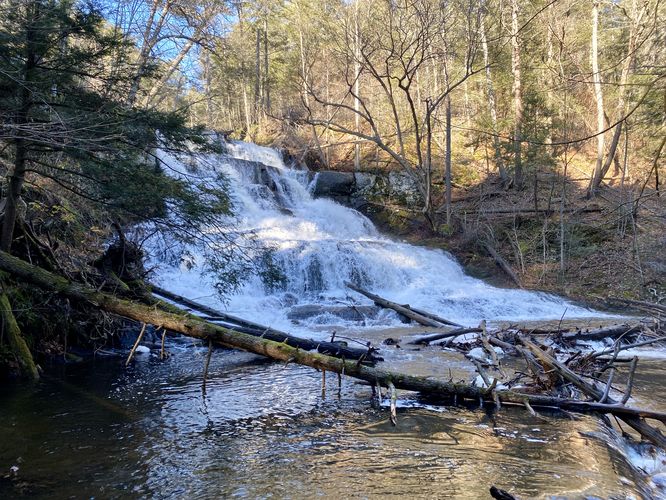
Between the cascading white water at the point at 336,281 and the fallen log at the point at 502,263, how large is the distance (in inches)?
44.0

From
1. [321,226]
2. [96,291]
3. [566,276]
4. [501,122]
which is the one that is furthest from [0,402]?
[501,122]

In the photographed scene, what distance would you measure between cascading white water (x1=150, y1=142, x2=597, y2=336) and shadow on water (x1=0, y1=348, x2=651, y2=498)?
16.7 feet

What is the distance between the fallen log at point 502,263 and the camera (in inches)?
679

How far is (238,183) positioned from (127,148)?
1486 centimetres

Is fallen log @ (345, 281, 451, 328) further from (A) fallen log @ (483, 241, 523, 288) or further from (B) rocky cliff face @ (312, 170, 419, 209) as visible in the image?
(B) rocky cliff face @ (312, 170, 419, 209)

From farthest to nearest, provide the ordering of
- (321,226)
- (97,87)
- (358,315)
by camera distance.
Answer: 1. (321,226)
2. (358,315)
3. (97,87)

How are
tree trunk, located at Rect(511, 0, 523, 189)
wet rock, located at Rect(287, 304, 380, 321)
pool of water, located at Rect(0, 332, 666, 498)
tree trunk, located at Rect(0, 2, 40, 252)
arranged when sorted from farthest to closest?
tree trunk, located at Rect(511, 0, 523, 189) → wet rock, located at Rect(287, 304, 380, 321) → tree trunk, located at Rect(0, 2, 40, 252) → pool of water, located at Rect(0, 332, 666, 498)

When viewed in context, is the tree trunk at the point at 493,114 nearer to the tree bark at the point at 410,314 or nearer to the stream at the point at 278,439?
the tree bark at the point at 410,314

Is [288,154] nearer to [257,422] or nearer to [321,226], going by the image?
[321,226]

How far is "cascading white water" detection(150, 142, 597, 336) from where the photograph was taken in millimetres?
12898

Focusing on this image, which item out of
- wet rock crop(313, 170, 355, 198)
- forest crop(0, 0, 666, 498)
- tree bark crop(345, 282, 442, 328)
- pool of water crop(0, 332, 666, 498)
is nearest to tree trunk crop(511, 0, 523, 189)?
forest crop(0, 0, 666, 498)

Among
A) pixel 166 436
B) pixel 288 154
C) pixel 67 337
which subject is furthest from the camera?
pixel 288 154

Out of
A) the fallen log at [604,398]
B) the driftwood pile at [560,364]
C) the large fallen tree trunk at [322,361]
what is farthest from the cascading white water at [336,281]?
the fallen log at [604,398]

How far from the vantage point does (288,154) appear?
2658cm
